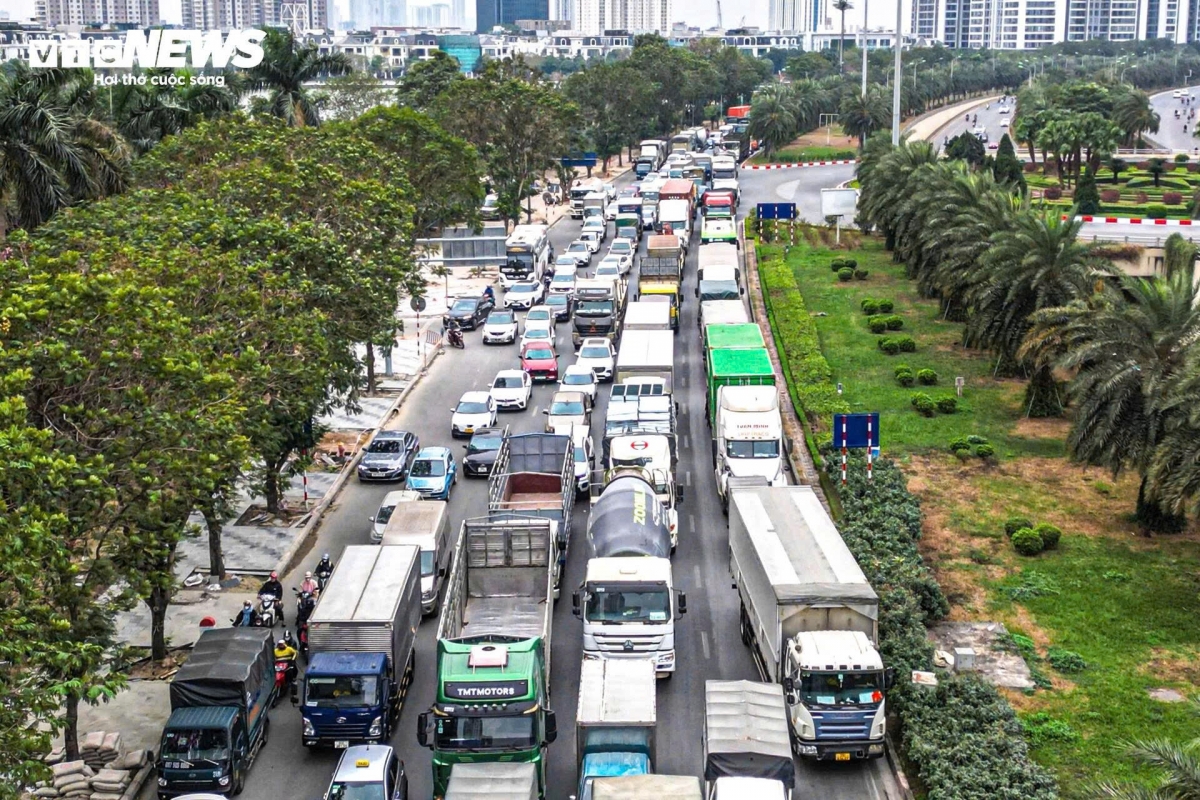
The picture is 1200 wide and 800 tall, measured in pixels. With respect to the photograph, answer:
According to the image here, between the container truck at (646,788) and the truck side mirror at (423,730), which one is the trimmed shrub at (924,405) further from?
the container truck at (646,788)

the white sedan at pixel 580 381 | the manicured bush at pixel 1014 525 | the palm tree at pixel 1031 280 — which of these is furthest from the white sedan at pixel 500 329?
the manicured bush at pixel 1014 525

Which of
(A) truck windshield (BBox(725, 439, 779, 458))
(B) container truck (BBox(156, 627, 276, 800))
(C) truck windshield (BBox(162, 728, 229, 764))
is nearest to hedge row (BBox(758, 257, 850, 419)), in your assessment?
(A) truck windshield (BBox(725, 439, 779, 458))

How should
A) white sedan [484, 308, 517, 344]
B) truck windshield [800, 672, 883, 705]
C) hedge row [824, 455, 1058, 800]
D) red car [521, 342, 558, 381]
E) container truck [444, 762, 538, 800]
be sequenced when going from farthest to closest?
white sedan [484, 308, 517, 344] → red car [521, 342, 558, 381] → truck windshield [800, 672, 883, 705] → hedge row [824, 455, 1058, 800] → container truck [444, 762, 538, 800]

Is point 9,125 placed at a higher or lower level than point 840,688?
higher

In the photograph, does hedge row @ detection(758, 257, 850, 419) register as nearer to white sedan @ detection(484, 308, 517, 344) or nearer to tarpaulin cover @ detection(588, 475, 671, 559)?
white sedan @ detection(484, 308, 517, 344)

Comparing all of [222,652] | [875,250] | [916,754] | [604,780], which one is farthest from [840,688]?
[875,250]

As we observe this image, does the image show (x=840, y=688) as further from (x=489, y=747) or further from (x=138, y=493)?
(x=138, y=493)

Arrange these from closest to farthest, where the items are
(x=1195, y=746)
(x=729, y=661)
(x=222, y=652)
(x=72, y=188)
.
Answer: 1. (x=1195, y=746)
2. (x=222, y=652)
3. (x=729, y=661)
4. (x=72, y=188)
